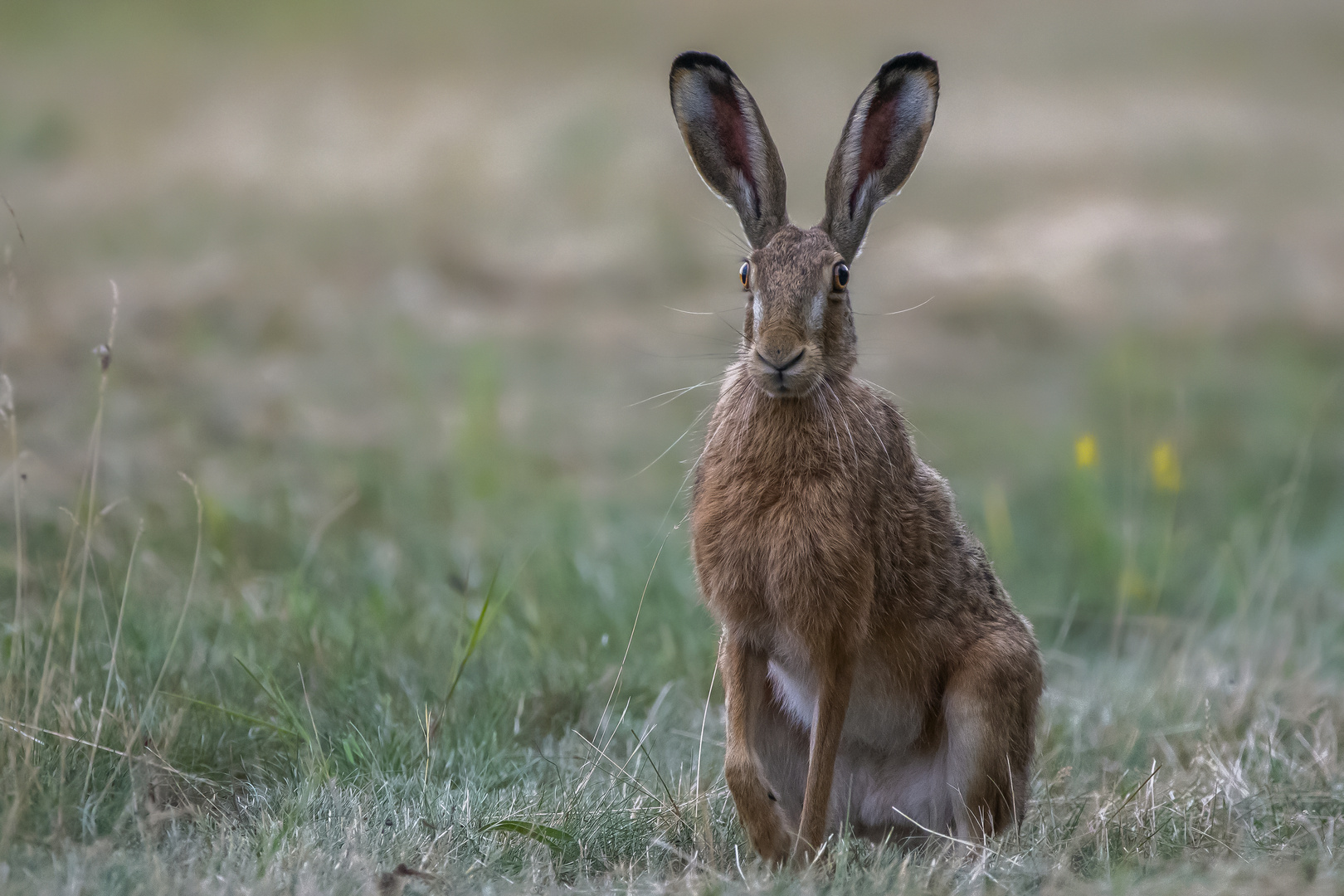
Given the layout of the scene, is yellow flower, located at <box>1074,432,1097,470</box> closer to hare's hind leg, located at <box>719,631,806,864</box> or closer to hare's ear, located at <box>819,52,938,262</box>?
hare's ear, located at <box>819,52,938,262</box>

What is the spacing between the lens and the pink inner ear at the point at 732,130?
4.24 metres

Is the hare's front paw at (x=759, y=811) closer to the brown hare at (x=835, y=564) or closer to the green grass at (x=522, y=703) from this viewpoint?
the brown hare at (x=835, y=564)

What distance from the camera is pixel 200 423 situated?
322 inches

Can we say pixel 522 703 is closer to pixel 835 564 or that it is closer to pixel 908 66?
pixel 835 564

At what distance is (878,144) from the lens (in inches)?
170

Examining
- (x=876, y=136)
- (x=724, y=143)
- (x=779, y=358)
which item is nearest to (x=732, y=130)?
(x=724, y=143)

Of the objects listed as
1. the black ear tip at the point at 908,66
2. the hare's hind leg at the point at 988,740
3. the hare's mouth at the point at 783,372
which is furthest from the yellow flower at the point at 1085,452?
the hare's mouth at the point at 783,372

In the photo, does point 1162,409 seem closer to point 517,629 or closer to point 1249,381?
point 1249,381

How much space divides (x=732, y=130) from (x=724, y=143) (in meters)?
0.04

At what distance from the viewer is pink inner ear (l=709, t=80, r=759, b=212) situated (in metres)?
4.24

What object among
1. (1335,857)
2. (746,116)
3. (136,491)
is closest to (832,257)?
(746,116)

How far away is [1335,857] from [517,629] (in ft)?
11.0

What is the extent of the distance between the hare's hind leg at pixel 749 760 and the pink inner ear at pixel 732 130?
142cm

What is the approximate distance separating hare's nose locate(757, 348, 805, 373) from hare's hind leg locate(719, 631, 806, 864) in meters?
0.85
